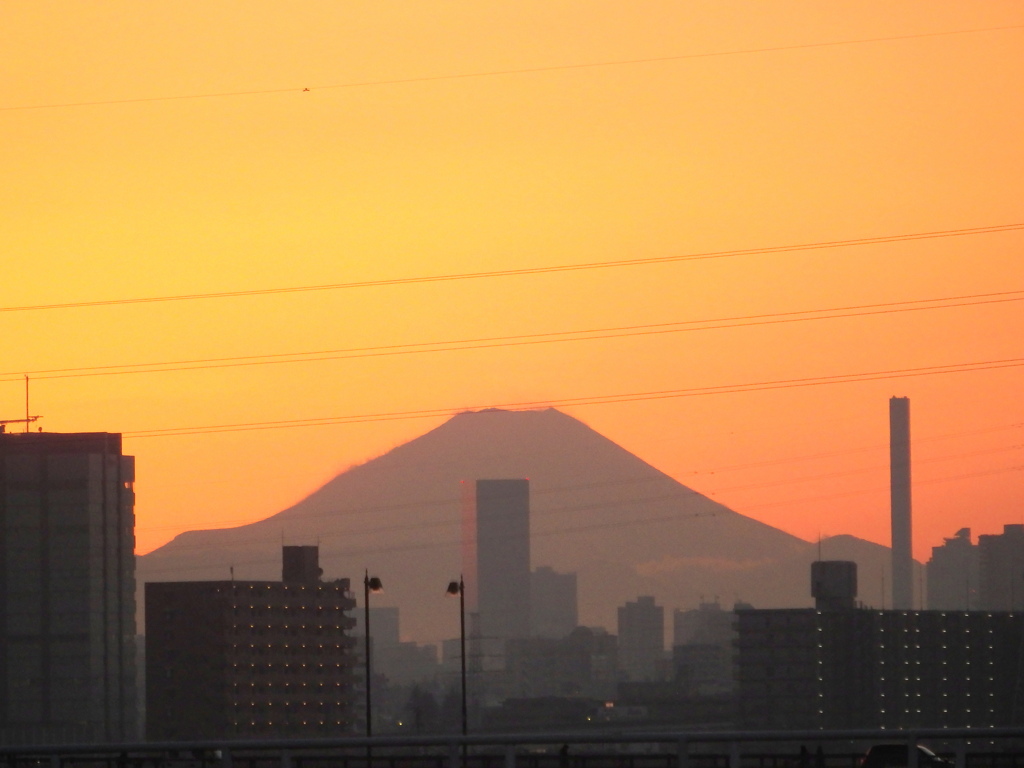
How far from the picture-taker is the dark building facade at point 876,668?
612ft

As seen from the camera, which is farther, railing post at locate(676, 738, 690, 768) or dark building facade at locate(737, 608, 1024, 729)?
dark building facade at locate(737, 608, 1024, 729)

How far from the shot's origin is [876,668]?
19688 cm

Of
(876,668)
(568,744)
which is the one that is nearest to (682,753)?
(568,744)

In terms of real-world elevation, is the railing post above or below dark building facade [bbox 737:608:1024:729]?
above

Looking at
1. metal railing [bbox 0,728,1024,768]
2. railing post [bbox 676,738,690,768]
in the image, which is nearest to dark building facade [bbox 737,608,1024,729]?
metal railing [bbox 0,728,1024,768]

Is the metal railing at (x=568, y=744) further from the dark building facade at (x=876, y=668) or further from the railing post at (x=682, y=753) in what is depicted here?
the dark building facade at (x=876, y=668)

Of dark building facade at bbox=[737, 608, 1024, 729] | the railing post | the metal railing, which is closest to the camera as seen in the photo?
the metal railing

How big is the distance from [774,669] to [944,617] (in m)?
22.4

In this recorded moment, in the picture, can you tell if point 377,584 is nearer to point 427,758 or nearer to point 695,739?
point 427,758

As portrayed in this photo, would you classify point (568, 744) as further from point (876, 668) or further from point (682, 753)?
point (876, 668)

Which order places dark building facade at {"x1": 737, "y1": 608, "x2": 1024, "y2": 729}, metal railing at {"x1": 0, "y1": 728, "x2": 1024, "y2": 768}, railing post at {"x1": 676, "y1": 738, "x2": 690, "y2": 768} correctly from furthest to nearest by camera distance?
dark building facade at {"x1": 737, "y1": 608, "x2": 1024, "y2": 729}
railing post at {"x1": 676, "y1": 738, "x2": 690, "y2": 768}
metal railing at {"x1": 0, "y1": 728, "x2": 1024, "y2": 768}

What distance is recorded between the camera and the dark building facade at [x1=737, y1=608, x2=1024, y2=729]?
187 m

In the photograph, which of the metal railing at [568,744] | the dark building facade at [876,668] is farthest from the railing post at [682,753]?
the dark building facade at [876,668]

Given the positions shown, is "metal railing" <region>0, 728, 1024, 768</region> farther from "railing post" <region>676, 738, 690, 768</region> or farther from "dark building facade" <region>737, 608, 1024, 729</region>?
"dark building facade" <region>737, 608, 1024, 729</region>
